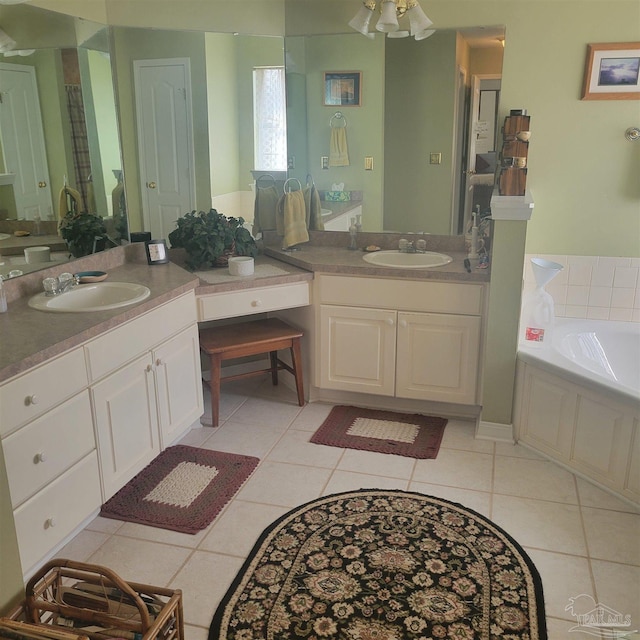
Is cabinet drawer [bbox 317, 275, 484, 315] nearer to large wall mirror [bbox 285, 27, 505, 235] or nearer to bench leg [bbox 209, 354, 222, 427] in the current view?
large wall mirror [bbox 285, 27, 505, 235]

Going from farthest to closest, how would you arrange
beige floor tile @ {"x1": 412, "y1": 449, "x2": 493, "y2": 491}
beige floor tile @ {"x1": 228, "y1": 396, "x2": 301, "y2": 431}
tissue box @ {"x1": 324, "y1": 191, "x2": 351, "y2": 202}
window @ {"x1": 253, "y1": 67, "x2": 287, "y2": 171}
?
tissue box @ {"x1": 324, "y1": 191, "x2": 351, "y2": 202}, window @ {"x1": 253, "y1": 67, "x2": 287, "y2": 171}, beige floor tile @ {"x1": 228, "y1": 396, "x2": 301, "y2": 431}, beige floor tile @ {"x1": 412, "y1": 449, "x2": 493, "y2": 491}

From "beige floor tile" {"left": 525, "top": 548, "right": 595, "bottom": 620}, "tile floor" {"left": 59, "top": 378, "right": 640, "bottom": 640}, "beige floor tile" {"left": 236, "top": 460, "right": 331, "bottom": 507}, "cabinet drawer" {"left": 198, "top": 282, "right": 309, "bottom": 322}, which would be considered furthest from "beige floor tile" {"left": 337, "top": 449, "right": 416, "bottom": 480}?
"cabinet drawer" {"left": 198, "top": 282, "right": 309, "bottom": 322}

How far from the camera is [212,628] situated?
1.97 m

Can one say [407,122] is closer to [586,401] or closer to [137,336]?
[586,401]

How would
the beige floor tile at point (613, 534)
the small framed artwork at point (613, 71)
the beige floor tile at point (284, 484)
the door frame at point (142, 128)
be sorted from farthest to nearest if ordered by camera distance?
the door frame at point (142, 128) < the small framed artwork at point (613, 71) < the beige floor tile at point (284, 484) < the beige floor tile at point (613, 534)

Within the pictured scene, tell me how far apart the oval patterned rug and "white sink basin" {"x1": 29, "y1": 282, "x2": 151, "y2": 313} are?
3.63 ft

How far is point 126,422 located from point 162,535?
45 cm

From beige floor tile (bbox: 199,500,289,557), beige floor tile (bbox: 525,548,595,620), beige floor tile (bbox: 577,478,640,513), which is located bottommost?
beige floor tile (bbox: 199,500,289,557)

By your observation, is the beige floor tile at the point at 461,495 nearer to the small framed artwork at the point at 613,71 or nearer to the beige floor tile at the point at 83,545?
the beige floor tile at the point at 83,545

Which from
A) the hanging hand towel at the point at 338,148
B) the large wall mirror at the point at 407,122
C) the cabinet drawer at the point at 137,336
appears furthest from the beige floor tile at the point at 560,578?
the hanging hand towel at the point at 338,148

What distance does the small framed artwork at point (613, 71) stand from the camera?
9.84 ft

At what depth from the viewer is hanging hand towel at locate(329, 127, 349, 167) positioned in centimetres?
351

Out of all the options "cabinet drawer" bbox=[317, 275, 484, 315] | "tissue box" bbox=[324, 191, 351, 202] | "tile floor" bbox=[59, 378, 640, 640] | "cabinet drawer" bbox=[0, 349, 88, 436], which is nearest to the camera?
"cabinet drawer" bbox=[0, 349, 88, 436]

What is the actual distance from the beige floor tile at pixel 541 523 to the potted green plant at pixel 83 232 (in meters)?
2.13
